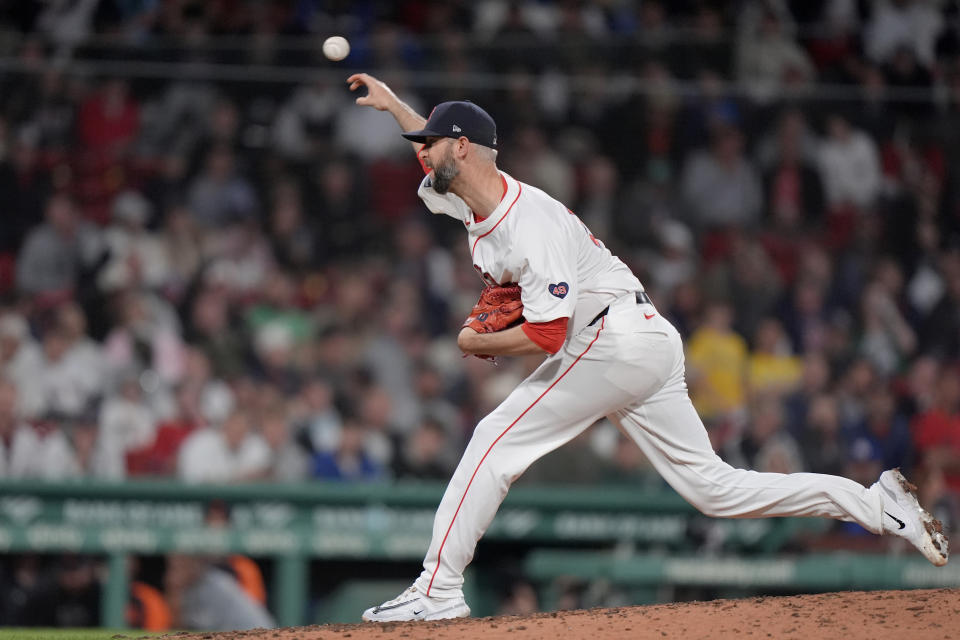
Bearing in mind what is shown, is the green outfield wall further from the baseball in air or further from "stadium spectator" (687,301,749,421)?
the baseball in air

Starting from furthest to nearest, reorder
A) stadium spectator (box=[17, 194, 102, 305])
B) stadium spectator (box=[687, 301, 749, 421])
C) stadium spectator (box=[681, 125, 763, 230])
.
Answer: stadium spectator (box=[681, 125, 763, 230]) → stadium spectator (box=[17, 194, 102, 305]) → stadium spectator (box=[687, 301, 749, 421])

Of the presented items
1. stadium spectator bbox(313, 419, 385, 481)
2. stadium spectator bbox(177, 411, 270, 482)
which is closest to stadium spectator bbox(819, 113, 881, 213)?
stadium spectator bbox(313, 419, 385, 481)

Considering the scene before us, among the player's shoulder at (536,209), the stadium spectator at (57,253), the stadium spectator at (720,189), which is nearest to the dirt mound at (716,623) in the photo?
the player's shoulder at (536,209)

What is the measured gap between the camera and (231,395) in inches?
324

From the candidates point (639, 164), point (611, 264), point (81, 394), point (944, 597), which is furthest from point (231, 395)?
point (944, 597)

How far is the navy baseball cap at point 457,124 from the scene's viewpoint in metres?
4.14

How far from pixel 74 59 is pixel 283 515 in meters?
3.70

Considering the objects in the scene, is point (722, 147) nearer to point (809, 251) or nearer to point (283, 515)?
point (809, 251)

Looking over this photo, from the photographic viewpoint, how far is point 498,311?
417cm

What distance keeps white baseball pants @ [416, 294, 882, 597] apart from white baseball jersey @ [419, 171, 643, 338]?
0.09 metres

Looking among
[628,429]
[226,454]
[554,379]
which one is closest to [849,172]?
[226,454]

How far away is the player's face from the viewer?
13.7 ft

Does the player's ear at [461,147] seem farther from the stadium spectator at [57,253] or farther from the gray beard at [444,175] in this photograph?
the stadium spectator at [57,253]

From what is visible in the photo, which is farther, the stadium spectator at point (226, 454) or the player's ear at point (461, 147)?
the stadium spectator at point (226, 454)
